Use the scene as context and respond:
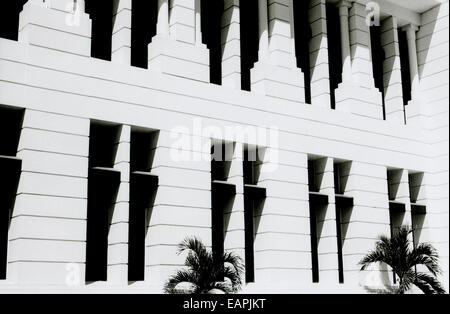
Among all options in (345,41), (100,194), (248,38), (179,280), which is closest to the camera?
(179,280)

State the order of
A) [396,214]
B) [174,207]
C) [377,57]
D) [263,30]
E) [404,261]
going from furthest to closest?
[377,57] → [396,214] → [263,30] → [404,261] → [174,207]

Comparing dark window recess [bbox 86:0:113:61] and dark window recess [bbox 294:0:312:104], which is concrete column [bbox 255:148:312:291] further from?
dark window recess [bbox 86:0:113:61]

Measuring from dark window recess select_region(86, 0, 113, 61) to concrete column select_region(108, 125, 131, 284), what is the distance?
267 centimetres

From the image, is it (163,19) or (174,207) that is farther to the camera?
(163,19)

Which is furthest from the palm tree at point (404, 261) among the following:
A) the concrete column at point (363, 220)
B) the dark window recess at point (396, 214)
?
the dark window recess at point (396, 214)

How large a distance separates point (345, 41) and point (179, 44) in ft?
24.9

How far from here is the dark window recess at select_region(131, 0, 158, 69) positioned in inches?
751

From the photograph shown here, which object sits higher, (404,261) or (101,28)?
(101,28)

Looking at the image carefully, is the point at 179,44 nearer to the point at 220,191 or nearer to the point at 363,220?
the point at 220,191

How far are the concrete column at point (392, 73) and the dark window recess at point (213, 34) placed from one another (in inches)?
310

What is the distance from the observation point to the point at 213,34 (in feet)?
68.6

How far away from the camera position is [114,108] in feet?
56.5

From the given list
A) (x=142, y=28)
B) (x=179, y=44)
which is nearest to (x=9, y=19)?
(x=142, y=28)

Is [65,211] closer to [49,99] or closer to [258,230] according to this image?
[49,99]
